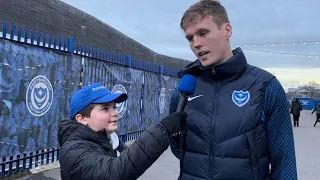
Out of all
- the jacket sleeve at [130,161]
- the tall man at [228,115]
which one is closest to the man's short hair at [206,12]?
the tall man at [228,115]

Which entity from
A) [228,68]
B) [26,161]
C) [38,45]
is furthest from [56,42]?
[228,68]

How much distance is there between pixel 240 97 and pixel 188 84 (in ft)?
1.00

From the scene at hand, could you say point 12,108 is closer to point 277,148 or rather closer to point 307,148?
point 277,148

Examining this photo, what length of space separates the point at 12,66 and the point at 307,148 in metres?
9.16

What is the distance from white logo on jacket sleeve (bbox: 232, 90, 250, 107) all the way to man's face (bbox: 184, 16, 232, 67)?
215 millimetres

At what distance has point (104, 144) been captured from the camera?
6.67 ft

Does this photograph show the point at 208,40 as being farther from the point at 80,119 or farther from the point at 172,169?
the point at 172,169

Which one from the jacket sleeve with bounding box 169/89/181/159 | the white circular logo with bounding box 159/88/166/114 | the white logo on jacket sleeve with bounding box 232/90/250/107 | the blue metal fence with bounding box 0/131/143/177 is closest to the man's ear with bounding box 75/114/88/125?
the jacket sleeve with bounding box 169/89/181/159

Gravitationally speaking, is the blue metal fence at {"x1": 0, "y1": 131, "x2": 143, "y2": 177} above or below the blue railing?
below

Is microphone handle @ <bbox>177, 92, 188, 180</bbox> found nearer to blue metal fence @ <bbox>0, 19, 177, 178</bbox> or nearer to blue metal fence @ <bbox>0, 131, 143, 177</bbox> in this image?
blue metal fence @ <bbox>0, 19, 177, 178</bbox>

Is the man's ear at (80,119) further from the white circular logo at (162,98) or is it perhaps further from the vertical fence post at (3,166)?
the white circular logo at (162,98)

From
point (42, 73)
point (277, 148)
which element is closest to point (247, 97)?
point (277, 148)

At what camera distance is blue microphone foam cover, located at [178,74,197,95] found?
1961 mm

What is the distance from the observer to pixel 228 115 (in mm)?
1863
